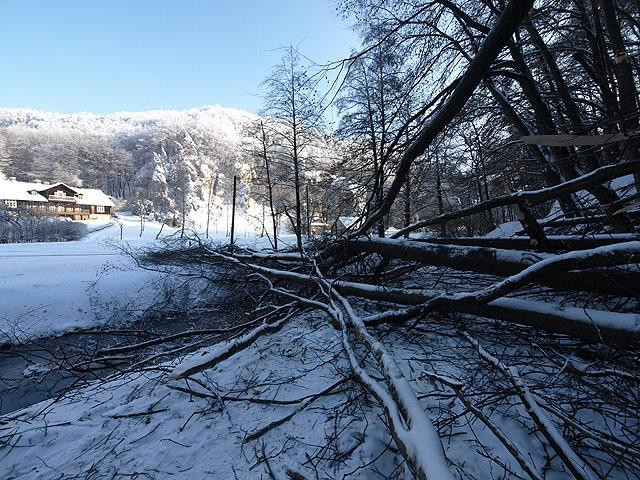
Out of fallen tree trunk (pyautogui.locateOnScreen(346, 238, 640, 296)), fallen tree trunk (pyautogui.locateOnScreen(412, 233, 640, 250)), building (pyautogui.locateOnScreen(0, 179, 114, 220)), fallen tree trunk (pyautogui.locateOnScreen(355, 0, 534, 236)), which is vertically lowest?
fallen tree trunk (pyautogui.locateOnScreen(346, 238, 640, 296))

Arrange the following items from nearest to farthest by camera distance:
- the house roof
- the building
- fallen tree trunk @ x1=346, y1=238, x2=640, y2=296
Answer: fallen tree trunk @ x1=346, y1=238, x2=640, y2=296 → the house roof → the building

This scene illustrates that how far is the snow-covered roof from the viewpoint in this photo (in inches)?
1774

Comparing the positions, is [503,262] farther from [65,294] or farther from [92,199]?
[92,199]

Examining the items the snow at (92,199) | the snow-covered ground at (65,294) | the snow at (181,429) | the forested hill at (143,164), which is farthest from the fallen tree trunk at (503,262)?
the snow at (92,199)

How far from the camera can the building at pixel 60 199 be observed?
46.0m

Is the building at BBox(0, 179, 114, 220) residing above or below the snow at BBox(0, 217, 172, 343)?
above

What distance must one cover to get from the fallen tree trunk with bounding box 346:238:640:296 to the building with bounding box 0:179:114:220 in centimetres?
5663

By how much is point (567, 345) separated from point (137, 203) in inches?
2637

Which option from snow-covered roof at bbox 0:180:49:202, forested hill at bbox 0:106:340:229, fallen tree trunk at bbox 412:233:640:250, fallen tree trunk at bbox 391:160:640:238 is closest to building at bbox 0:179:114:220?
snow-covered roof at bbox 0:180:49:202

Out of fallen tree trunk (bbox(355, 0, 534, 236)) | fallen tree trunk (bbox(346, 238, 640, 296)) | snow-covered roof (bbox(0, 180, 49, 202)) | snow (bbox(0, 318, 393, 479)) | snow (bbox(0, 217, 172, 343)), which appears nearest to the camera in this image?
snow (bbox(0, 318, 393, 479))

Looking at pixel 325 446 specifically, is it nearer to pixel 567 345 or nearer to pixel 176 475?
pixel 176 475

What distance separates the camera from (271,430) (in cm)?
210

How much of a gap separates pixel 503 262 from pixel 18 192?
213 ft

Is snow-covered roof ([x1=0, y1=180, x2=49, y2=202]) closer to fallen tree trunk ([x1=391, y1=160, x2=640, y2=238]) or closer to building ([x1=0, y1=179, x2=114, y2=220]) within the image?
building ([x1=0, y1=179, x2=114, y2=220])
